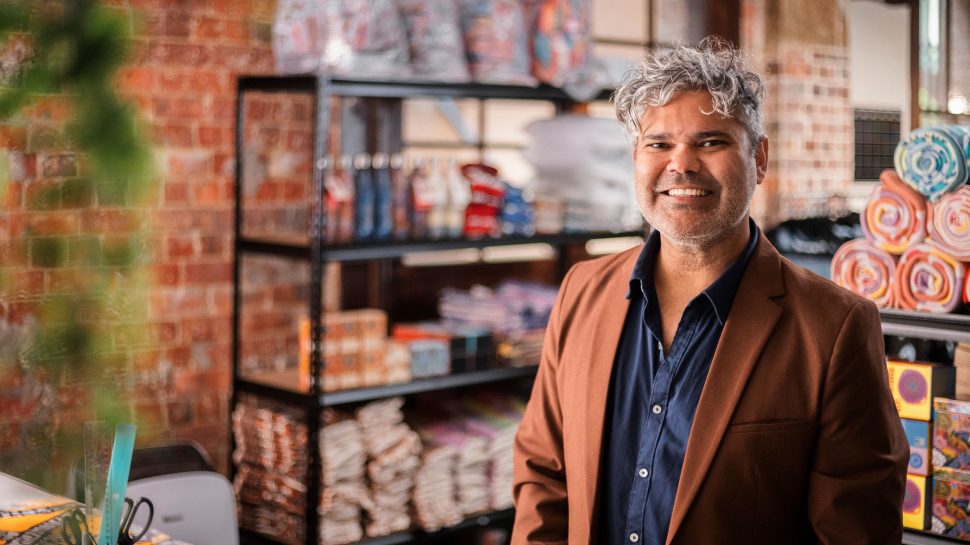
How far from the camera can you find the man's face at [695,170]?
1.74 metres

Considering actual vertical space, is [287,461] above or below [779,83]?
below

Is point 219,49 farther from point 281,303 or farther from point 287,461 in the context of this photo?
point 287,461

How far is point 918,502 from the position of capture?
2322mm

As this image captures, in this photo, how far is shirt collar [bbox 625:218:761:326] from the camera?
5.92 ft

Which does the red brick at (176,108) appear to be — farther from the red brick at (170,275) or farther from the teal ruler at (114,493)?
the teal ruler at (114,493)

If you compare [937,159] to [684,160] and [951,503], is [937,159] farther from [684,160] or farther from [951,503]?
[684,160]

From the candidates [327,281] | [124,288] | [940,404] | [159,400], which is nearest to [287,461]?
[159,400]

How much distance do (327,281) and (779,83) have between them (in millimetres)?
3274

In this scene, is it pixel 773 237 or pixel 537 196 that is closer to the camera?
pixel 537 196

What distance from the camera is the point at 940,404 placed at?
2311mm

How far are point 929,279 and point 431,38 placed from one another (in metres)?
2.13

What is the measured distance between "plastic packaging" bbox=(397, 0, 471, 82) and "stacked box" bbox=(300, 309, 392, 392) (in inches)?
35.4

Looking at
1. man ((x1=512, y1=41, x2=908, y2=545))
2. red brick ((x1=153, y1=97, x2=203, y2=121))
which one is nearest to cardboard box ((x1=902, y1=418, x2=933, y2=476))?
man ((x1=512, y1=41, x2=908, y2=545))

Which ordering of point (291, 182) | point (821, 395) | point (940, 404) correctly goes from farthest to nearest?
point (291, 182), point (940, 404), point (821, 395)
